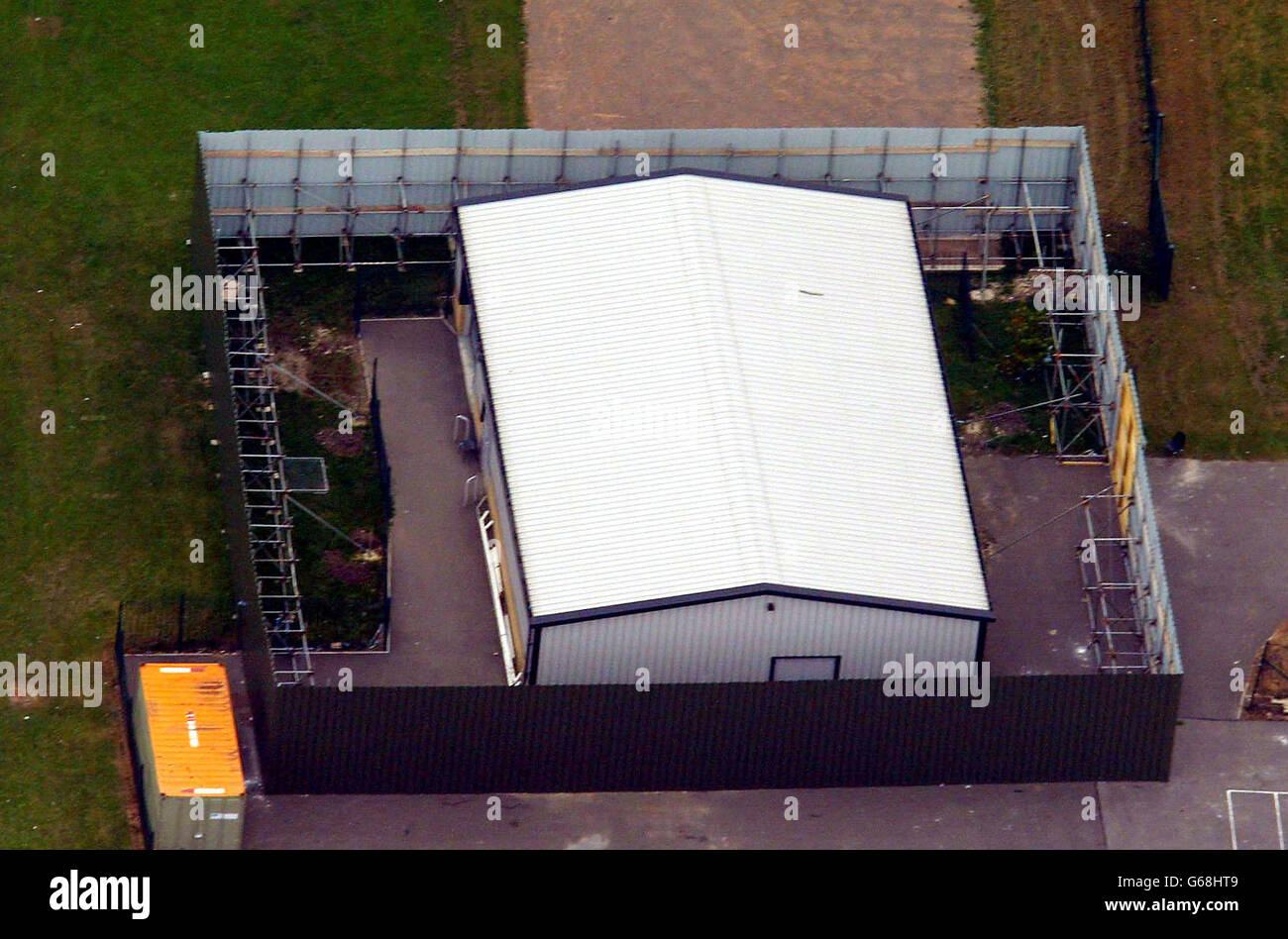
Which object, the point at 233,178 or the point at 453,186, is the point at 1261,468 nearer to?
the point at 453,186

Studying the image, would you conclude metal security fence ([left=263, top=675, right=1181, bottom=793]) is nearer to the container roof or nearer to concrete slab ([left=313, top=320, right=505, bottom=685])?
the container roof

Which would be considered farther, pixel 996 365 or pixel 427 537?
pixel 996 365

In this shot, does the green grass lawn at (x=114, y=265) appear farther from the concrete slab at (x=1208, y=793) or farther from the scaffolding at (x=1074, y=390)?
the concrete slab at (x=1208, y=793)

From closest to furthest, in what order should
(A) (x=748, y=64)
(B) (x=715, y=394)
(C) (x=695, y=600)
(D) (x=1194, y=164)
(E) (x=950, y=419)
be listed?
(C) (x=695, y=600) → (B) (x=715, y=394) → (E) (x=950, y=419) → (D) (x=1194, y=164) → (A) (x=748, y=64)

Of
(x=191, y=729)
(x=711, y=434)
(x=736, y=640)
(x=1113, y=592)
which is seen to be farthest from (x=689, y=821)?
(x=1113, y=592)

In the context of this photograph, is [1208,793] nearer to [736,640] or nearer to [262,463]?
[736,640]

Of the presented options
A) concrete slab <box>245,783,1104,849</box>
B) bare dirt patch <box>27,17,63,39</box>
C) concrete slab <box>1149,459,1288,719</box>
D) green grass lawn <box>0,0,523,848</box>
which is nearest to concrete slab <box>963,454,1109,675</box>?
concrete slab <box>1149,459,1288,719</box>

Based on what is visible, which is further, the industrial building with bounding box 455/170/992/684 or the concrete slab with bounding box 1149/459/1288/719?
the concrete slab with bounding box 1149/459/1288/719
